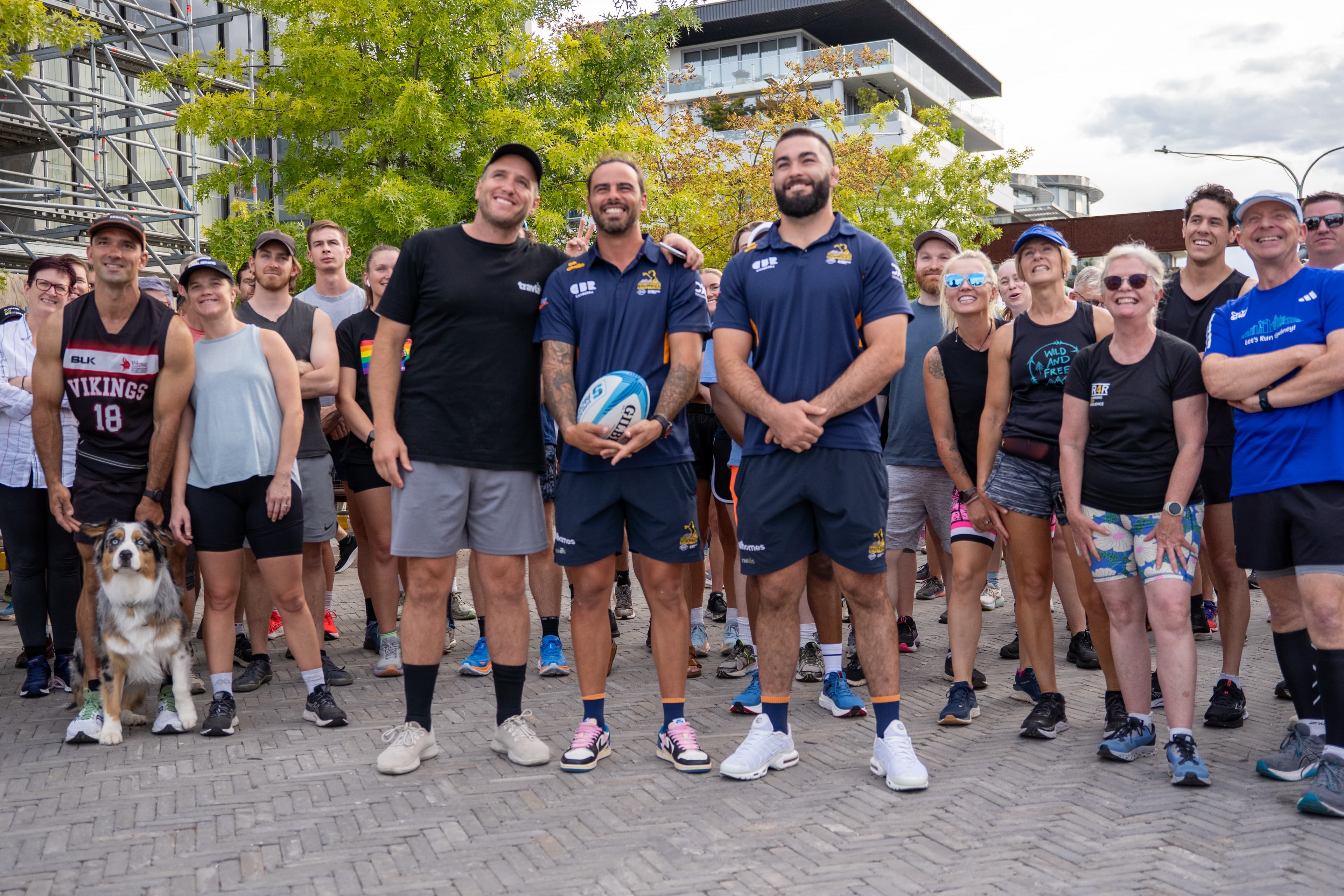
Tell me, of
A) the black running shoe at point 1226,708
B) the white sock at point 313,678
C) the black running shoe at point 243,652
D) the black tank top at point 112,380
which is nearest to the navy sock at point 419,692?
the white sock at point 313,678

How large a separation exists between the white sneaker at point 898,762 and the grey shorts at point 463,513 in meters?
1.71

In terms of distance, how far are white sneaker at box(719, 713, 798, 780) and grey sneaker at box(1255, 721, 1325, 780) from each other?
1.95 metres

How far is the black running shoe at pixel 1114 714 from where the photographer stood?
499 centimetres

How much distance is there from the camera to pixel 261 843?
3.86 m

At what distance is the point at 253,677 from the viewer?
6316 mm

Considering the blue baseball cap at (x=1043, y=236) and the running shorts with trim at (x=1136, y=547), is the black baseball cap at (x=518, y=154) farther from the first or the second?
the running shorts with trim at (x=1136, y=547)

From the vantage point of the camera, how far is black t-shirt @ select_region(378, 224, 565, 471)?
15.8ft

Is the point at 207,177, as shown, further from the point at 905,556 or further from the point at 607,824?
the point at 607,824

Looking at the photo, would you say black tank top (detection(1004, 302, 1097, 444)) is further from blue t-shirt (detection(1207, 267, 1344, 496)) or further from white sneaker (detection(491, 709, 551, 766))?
white sneaker (detection(491, 709, 551, 766))

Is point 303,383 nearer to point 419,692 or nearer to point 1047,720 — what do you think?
point 419,692

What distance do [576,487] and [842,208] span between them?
24.5 m

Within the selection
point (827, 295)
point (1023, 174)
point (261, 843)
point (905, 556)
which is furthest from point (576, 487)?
point (1023, 174)

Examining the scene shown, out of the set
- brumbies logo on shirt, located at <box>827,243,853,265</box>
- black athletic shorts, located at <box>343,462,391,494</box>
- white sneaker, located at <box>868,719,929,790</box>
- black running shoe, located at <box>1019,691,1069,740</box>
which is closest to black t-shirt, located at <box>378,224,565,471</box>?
brumbies logo on shirt, located at <box>827,243,853,265</box>

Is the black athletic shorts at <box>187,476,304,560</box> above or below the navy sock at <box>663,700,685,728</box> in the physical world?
above
